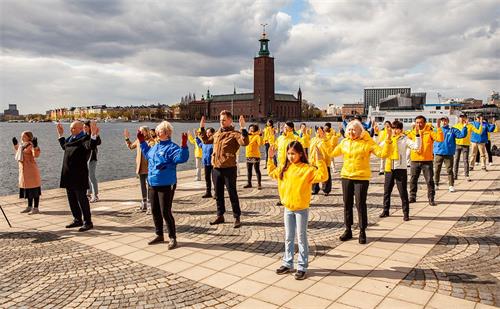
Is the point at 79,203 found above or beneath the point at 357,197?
beneath

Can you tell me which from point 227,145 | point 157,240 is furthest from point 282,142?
point 157,240

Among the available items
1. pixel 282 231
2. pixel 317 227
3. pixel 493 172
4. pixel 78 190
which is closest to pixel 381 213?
pixel 317 227

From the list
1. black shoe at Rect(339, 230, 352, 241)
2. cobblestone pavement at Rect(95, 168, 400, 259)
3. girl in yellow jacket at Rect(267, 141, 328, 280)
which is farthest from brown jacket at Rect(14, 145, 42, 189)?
black shoe at Rect(339, 230, 352, 241)

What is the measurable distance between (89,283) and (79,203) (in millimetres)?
3231

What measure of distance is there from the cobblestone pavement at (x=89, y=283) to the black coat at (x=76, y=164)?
5.01ft

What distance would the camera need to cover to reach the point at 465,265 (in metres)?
5.72

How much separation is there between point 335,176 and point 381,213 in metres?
6.74

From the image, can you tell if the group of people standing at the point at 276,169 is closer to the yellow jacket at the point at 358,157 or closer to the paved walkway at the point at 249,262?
the yellow jacket at the point at 358,157

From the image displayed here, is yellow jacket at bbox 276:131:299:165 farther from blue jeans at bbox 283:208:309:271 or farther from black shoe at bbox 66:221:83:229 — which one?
black shoe at bbox 66:221:83:229

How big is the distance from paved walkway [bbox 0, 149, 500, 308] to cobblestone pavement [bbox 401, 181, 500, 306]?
16 mm

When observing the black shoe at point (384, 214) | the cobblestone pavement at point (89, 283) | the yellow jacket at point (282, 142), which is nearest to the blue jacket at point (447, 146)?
the black shoe at point (384, 214)

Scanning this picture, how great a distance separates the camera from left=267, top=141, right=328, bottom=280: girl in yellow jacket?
5215 millimetres

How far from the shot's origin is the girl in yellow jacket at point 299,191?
17.1 feet

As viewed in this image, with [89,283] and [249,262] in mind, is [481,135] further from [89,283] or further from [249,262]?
[89,283]
